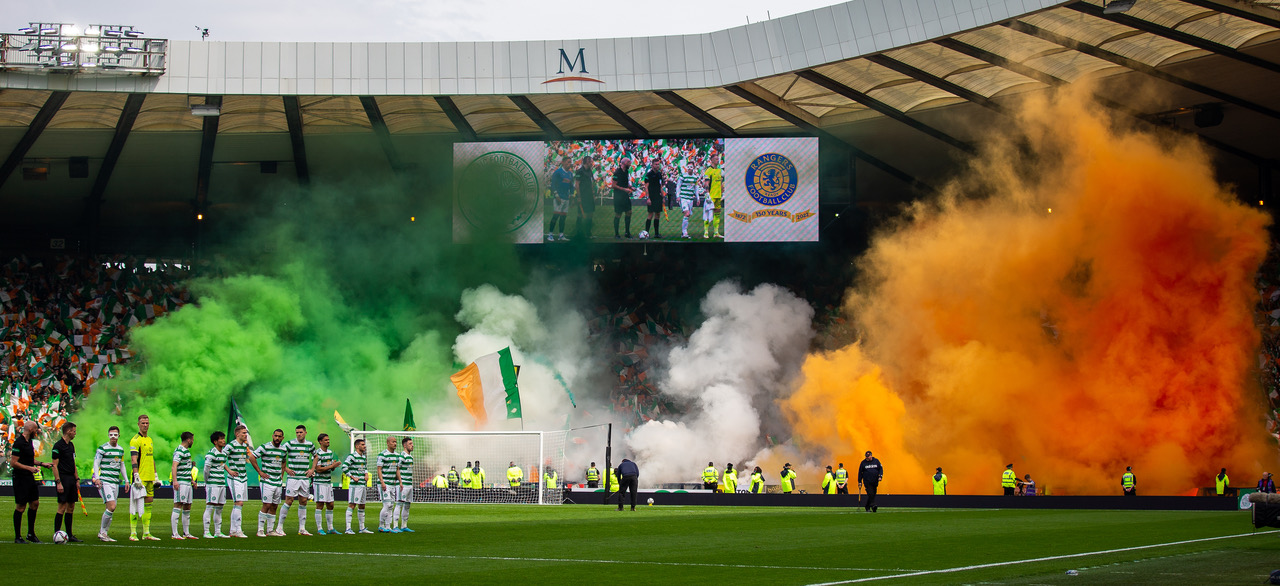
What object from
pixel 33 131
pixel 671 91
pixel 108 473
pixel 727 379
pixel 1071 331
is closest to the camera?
pixel 108 473

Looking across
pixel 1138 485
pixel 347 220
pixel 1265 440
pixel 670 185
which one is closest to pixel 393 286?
pixel 347 220

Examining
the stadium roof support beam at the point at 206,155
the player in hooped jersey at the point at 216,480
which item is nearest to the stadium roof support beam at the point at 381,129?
the stadium roof support beam at the point at 206,155

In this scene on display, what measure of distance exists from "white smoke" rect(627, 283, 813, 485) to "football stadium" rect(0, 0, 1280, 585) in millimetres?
105

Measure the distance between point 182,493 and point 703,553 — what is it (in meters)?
6.66

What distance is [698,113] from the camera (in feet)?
105

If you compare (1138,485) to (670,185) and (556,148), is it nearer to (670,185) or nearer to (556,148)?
(670,185)

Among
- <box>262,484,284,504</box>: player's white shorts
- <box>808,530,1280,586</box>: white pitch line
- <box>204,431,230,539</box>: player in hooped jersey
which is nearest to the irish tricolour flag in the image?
<box>262,484,284,504</box>: player's white shorts

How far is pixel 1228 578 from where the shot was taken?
9.22 metres

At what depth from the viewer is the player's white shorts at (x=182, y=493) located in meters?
14.6

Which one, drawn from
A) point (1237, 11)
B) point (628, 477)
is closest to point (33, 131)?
point (628, 477)

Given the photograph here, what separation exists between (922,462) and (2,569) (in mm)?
22821

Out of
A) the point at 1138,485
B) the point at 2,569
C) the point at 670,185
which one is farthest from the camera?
the point at 670,185

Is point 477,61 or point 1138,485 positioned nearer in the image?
point 1138,485

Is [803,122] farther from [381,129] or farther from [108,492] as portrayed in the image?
[108,492]
